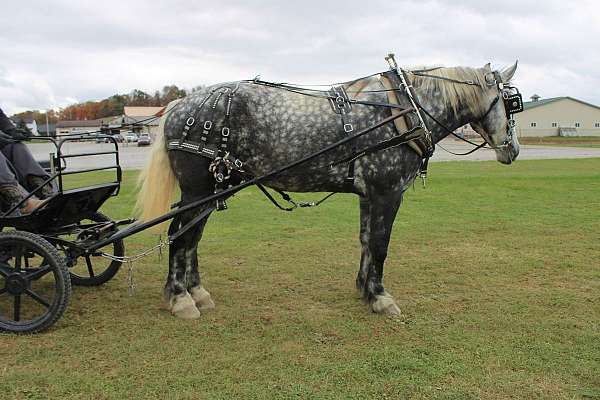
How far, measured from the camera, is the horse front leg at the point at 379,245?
4.93 meters

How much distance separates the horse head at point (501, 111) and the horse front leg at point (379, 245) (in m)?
1.23

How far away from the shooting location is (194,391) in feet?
11.4

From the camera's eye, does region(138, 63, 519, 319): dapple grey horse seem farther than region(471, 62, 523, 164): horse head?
No

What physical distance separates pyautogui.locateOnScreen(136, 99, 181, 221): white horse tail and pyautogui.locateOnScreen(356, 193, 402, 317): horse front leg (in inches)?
77.5

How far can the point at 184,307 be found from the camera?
4.92 m

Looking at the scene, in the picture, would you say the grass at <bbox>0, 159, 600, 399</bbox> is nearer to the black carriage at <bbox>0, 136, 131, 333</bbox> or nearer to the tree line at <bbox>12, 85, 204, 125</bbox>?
the black carriage at <bbox>0, 136, 131, 333</bbox>

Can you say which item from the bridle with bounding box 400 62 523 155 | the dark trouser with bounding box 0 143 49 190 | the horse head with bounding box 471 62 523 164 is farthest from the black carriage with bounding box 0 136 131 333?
the horse head with bounding box 471 62 523 164

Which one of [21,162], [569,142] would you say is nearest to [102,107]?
[569,142]

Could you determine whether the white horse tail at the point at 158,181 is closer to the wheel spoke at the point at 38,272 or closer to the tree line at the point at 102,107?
the wheel spoke at the point at 38,272

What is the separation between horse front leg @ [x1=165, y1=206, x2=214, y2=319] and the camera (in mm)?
4938

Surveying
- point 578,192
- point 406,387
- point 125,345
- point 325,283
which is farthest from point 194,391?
point 578,192

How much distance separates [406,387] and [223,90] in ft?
10.2

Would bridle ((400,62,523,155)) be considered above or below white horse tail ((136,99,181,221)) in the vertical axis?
above

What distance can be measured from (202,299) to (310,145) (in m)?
1.92
